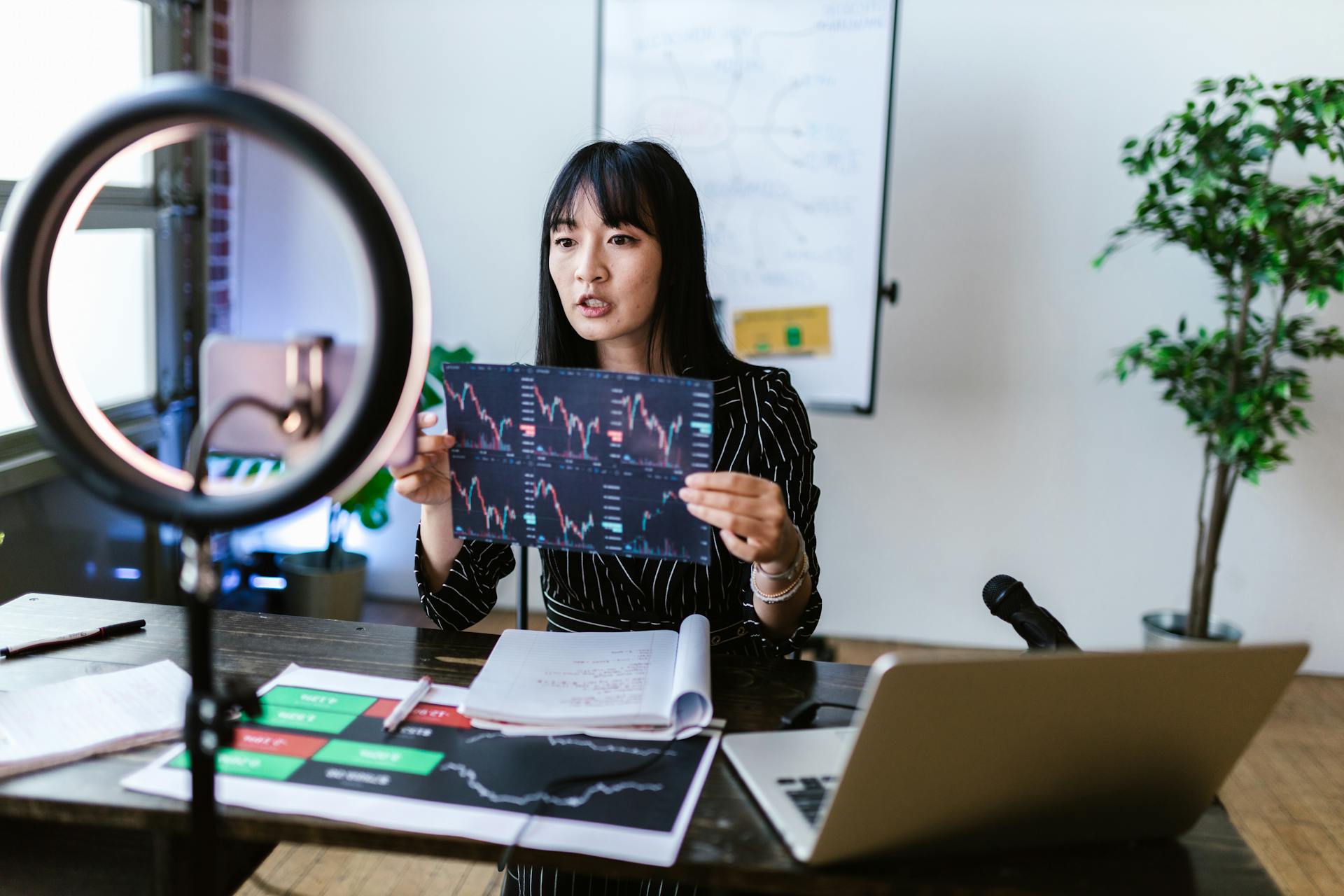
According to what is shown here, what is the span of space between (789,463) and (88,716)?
92cm

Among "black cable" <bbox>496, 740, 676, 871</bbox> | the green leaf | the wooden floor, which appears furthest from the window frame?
"black cable" <bbox>496, 740, 676, 871</bbox>

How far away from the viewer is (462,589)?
1.41m

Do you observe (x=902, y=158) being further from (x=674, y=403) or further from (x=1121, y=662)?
(x=1121, y=662)

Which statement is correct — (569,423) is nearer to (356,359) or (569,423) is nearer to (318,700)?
(318,700)

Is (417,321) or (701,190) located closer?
(417,321)

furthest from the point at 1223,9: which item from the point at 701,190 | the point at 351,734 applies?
the point at 351,734

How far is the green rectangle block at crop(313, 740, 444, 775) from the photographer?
0.92 meters

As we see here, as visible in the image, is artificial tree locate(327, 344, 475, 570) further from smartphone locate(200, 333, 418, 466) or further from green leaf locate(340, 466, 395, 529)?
smartphone locate(200, 333, 418, 466)

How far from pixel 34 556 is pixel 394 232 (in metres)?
2.60

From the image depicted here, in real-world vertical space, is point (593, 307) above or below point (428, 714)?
above

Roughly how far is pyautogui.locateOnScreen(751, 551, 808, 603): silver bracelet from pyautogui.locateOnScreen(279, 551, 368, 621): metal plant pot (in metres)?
1.96

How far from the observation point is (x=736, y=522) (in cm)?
113

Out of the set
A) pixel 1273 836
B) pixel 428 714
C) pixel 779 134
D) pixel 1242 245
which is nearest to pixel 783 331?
pixel 779 134

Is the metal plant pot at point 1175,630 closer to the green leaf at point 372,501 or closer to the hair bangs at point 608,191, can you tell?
the hair bangs at point 608,191
